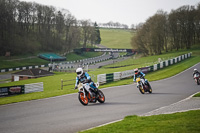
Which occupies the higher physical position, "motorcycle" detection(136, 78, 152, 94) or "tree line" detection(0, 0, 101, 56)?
"tree line" detection(0, 0, 101, 56)

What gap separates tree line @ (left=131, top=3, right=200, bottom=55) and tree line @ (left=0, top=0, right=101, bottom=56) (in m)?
35.9

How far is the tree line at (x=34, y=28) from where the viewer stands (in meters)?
78.9

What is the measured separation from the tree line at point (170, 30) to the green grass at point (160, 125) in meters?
62.8

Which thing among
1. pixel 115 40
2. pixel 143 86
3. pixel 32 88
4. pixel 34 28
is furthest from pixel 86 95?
pixel 115 40

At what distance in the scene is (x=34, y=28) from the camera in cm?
9975

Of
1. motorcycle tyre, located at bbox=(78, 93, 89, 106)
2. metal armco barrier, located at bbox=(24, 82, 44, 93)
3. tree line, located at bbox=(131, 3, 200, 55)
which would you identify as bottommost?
metal armco barrier, located at bbox=(24, 82, 44, 93)

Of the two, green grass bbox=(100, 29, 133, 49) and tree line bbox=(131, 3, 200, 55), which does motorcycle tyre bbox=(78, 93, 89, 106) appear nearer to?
tree line bbox=(131, 3, 200, 55)

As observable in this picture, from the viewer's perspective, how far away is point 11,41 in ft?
258

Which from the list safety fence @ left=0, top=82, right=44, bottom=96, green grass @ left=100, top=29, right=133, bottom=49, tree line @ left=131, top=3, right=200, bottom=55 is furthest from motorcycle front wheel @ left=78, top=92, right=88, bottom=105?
green grass @ left=100, top=29, right=133, bottom=49

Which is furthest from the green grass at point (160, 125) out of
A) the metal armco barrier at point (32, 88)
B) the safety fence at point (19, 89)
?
the metal armco barrier at point (32, 88)

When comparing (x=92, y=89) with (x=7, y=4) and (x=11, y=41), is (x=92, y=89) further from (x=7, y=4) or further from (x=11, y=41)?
(x=7, y=4)

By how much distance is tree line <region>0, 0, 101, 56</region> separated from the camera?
78.9m

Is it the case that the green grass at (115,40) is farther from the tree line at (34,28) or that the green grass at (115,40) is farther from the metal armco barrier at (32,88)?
the metal armco barrier at (32,88)

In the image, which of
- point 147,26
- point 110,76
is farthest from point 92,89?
point 147,26
